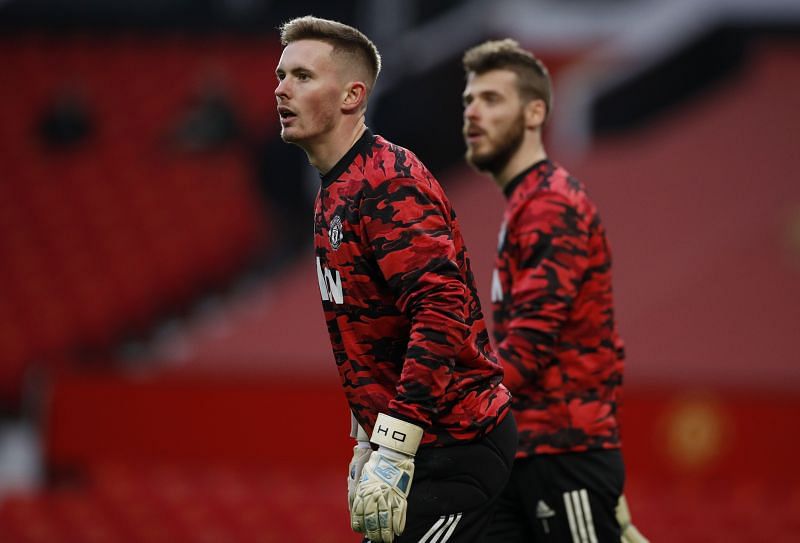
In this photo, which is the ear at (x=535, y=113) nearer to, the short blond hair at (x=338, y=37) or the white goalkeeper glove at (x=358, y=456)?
the short blond hair at (x=338, y=37)

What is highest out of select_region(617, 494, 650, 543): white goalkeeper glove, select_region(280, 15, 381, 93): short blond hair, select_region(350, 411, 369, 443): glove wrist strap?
select_region(280, 15, 381, 93): short blond hair

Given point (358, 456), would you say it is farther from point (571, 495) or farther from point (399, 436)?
point (571, 495)

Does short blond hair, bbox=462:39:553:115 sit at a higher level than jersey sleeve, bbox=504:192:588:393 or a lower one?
higher

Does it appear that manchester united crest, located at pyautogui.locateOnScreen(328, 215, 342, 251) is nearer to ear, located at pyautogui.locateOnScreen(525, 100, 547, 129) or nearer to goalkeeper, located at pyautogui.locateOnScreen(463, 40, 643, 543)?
goalkeeper, located at pyautogui.locateOnScreen(463, 40, 643, 543)

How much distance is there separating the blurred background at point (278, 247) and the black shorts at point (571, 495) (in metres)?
2.77

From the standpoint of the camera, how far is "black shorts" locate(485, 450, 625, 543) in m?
3.72

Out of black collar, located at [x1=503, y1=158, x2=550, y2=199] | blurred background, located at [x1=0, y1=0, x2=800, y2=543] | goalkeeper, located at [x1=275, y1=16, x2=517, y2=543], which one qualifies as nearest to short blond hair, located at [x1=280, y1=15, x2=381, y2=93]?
goalkeeper, located at [x1=275, y1=16, x2=517, y2=543]

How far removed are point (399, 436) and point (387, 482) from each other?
109mm

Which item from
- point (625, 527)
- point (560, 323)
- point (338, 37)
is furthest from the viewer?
point (625, 527)

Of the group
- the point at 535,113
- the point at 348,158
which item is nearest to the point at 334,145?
the point at 348,158

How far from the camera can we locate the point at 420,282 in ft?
9.16

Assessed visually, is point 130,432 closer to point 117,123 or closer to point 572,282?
point 572,282

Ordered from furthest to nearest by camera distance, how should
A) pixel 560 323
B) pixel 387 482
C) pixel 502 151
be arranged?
1. pixel 502 151
2. pixel 560 323
3. pixel 387 482

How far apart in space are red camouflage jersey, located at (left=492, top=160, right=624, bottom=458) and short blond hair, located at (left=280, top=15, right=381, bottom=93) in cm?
90
